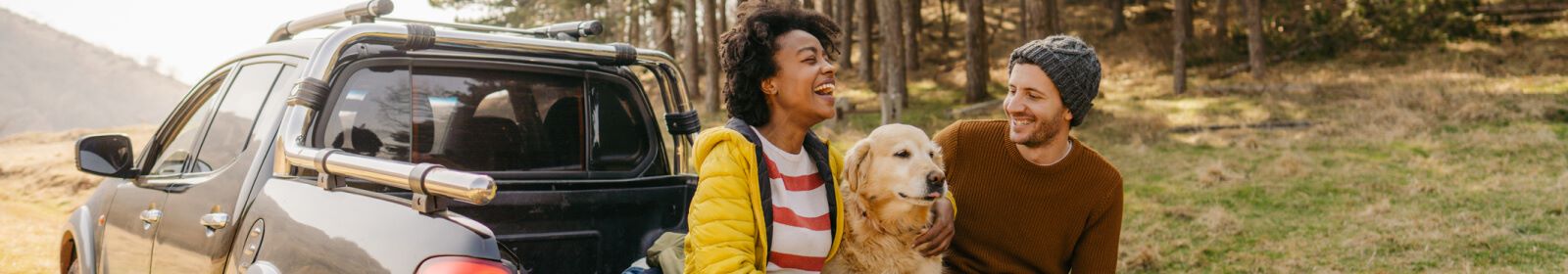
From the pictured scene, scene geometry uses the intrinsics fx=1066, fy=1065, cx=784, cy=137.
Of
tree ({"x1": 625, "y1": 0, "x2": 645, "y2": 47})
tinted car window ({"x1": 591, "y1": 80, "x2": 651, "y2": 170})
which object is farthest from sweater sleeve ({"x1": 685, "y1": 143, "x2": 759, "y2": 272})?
tree ({"x1": 625, "y1": 0, "x2": 645, "y2": 47})

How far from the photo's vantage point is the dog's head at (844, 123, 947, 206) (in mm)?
2930

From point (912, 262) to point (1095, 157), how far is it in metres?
0.84

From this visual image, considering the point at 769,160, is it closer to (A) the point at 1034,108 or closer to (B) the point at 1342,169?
(A) the point at 1034,108

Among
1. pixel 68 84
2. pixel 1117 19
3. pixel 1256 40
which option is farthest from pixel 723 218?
pixel 68 84

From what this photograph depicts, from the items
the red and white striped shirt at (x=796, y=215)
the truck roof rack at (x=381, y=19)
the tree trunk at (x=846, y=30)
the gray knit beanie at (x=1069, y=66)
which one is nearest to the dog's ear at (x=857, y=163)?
the red and white striped shirt at (x=796, y=215)

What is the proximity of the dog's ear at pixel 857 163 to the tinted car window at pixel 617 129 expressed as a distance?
1.45 m

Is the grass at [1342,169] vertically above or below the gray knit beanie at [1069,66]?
below

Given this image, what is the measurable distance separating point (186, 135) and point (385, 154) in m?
1.18

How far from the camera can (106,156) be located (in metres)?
4.04

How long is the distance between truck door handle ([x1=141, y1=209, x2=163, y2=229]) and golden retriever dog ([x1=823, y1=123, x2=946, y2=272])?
2387mm

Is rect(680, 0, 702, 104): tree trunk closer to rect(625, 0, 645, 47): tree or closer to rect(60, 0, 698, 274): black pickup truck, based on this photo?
rect(625, 0, 645, 47): tree

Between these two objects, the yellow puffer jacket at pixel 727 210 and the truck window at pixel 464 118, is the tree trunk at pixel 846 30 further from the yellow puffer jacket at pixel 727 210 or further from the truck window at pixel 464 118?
the yellow puffer jacket at pixel 727 210

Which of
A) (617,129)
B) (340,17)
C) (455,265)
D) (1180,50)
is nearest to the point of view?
(455,265)

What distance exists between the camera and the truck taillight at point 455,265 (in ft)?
7.71
